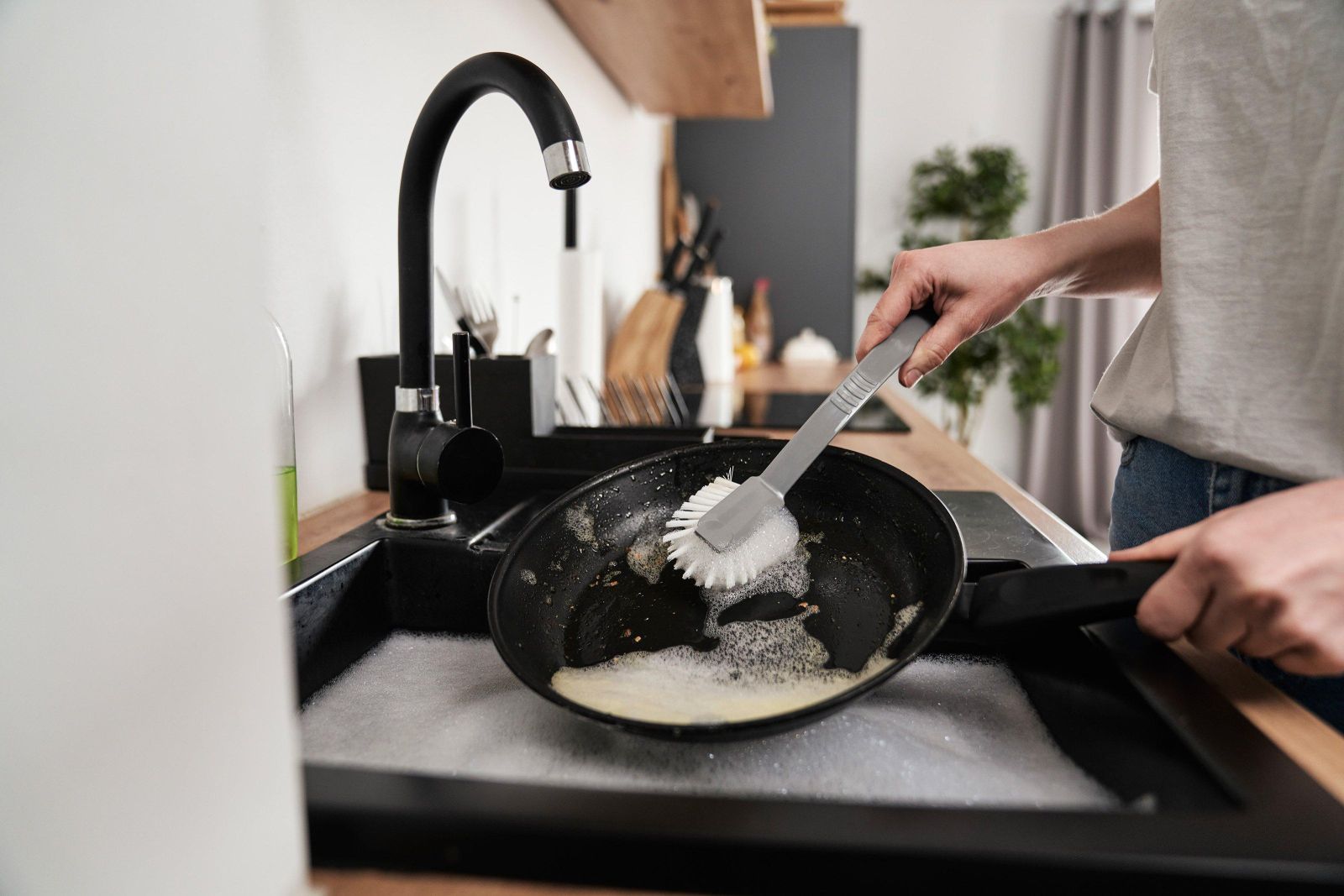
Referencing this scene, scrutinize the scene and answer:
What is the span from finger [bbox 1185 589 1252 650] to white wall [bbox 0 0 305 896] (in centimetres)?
37

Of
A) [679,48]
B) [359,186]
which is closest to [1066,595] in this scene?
[359,186]

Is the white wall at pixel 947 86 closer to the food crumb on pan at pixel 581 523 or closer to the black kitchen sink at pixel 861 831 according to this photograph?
the food crumb on pan at pixel 581 523

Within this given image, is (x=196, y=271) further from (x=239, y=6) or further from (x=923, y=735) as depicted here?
(x=923, y=735)

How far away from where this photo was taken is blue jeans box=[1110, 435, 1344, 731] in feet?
1.60

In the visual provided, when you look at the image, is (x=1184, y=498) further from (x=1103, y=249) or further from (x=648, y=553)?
(x=648, y=553)

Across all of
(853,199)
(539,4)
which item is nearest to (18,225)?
(539,4)

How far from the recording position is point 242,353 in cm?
23

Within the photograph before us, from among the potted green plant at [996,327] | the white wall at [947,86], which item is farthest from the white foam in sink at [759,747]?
the white wall at [947,86]

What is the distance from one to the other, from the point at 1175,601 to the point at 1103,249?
42 centimetres

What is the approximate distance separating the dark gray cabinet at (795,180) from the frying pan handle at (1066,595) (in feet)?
9.08

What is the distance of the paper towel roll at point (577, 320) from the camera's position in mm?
1262

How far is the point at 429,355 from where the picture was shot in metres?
0.61

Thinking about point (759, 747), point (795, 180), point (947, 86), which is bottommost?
point (759, 747)

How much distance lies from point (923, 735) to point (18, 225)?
0.41 metres
